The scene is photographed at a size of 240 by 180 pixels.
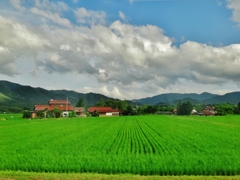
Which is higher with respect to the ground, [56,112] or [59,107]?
[59,107]

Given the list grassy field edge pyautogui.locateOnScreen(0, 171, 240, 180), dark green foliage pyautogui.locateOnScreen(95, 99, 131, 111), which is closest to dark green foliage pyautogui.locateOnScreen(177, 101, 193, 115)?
dark green foliage pyautogui.locateOnScreen(95, 99, 131, 111)

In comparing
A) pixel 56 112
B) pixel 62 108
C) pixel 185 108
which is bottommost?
pixel 56 112

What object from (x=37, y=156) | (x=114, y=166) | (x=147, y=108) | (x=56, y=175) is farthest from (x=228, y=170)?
(x=147, y=108)

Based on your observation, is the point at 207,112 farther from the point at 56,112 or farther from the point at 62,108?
the point at 56,112

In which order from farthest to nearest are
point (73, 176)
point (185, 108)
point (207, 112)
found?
point (207, 112)
point (185, 108)
point (73, 176)

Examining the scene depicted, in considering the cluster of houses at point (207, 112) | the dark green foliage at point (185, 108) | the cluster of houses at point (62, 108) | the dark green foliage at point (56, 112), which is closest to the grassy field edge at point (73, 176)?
the cluster of houses at point (62, 108)

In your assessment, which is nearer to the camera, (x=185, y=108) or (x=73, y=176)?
(x=73, y=176)

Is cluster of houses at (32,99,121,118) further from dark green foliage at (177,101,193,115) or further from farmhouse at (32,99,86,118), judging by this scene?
dark green foliage at (177,101,193,115)

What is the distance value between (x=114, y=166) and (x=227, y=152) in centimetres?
808

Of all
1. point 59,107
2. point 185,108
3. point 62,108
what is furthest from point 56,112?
point 185,108

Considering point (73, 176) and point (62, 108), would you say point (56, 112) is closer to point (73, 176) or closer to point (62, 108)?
point (62, 108)

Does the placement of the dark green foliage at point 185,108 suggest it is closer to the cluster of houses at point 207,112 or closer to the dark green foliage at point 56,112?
the cluster of houses at point 207,112

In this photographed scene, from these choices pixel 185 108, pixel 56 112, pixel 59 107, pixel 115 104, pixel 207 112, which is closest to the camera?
pixel 56 112

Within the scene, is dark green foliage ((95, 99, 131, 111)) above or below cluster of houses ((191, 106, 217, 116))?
above
